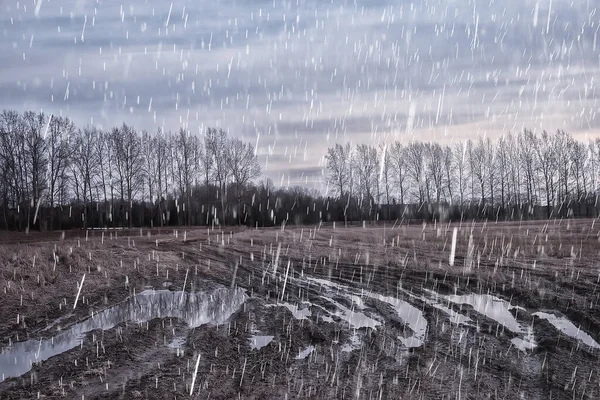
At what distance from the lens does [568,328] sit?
8.09m

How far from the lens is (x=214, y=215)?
71.1 metres

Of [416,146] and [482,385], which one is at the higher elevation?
[416,146]

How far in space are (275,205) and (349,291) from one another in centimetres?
6980

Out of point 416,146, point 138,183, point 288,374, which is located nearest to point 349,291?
point 288,374

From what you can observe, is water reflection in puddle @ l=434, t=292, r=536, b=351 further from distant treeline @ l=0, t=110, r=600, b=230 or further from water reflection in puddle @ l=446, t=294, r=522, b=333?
distant treeline @ l=0, t=110, r=600, b=230

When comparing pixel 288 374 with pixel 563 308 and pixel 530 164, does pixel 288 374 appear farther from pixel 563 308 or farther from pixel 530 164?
pixel 530 164

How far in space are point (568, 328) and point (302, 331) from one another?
4377mm

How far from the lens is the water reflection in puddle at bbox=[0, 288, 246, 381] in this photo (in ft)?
24.1

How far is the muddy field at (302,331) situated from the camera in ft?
18.9

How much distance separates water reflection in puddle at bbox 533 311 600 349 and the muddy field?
5 cm

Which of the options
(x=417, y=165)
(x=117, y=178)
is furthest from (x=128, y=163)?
(x=417, y=165)

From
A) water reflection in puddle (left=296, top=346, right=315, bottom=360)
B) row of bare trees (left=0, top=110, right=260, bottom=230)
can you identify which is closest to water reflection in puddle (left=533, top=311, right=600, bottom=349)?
water reflection in puddle (left=296, top=346, right=315, bottom=360)

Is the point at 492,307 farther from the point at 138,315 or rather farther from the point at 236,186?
the point at 236,186

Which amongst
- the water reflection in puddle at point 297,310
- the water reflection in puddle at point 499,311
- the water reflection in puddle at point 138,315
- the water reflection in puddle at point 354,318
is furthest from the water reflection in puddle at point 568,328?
the water reflection in puddle at point 138,315
